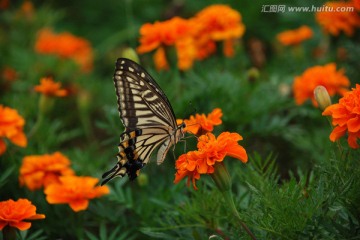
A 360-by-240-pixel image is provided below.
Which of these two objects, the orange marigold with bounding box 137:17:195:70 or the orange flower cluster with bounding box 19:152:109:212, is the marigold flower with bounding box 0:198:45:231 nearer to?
the orange flower cluster with bounding box 19:152:109:212

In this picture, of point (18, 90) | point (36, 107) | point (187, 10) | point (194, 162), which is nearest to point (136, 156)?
point (194, 162)

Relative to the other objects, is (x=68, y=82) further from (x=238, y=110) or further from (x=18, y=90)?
(x=238, y=110)

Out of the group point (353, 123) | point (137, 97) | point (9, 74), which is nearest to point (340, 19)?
point (137, 97)

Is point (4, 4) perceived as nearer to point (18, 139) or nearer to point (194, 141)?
point (18, 139)

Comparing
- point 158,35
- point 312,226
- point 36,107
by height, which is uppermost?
point 158,35

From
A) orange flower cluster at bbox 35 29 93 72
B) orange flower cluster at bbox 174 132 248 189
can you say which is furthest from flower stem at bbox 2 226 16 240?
orange flower cluster at bbox 35 29 93 72

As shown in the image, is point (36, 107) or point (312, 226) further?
point (36, 107)

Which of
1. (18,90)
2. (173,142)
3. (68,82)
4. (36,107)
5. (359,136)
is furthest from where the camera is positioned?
(68,82)

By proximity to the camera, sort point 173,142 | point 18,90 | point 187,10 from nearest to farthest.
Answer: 1. point 173,142
2. point 18,90
3. point 187,10
